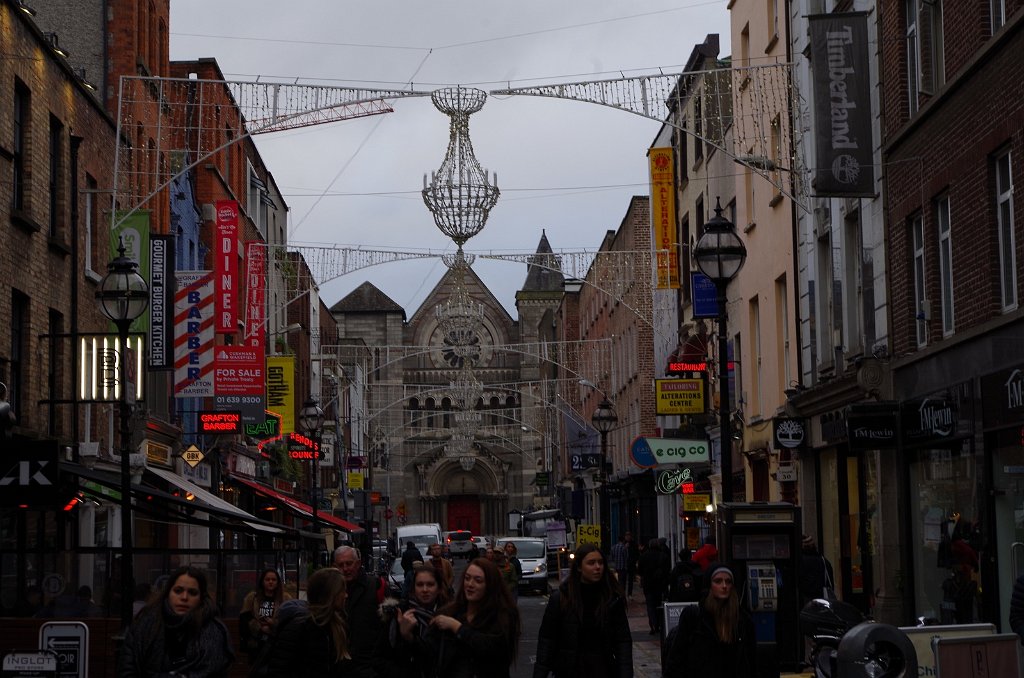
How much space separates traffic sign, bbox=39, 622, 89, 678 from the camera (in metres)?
12.3

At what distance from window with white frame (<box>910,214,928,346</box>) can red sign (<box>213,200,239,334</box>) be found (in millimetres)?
14926

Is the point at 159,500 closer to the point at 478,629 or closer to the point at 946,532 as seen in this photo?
the point at 946,532

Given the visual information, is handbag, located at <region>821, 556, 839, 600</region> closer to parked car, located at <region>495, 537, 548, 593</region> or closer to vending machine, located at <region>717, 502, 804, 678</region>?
vending machine, located at <region>717, 502, 804, 678</region>

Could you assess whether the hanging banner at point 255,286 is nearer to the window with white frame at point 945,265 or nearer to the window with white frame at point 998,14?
the window with white frame at point 945,265

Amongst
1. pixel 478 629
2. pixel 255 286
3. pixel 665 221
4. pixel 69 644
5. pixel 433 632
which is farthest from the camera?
pixel 255 286

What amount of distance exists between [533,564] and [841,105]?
90.5 ft

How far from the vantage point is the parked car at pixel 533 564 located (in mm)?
46125

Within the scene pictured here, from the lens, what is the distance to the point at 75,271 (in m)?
23.7

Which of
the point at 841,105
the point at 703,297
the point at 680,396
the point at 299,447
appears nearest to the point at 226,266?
the point at 703,297

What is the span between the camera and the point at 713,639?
943 cm

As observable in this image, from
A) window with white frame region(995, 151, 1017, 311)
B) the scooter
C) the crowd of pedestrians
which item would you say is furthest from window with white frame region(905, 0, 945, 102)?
the scooter

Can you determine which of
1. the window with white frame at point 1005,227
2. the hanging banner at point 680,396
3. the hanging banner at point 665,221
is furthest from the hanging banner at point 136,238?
the hanging banner at point 665,221

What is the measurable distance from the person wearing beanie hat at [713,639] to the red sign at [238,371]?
2439 cm

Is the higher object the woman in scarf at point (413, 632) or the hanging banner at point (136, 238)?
the hanging banner at point (136, 238)
